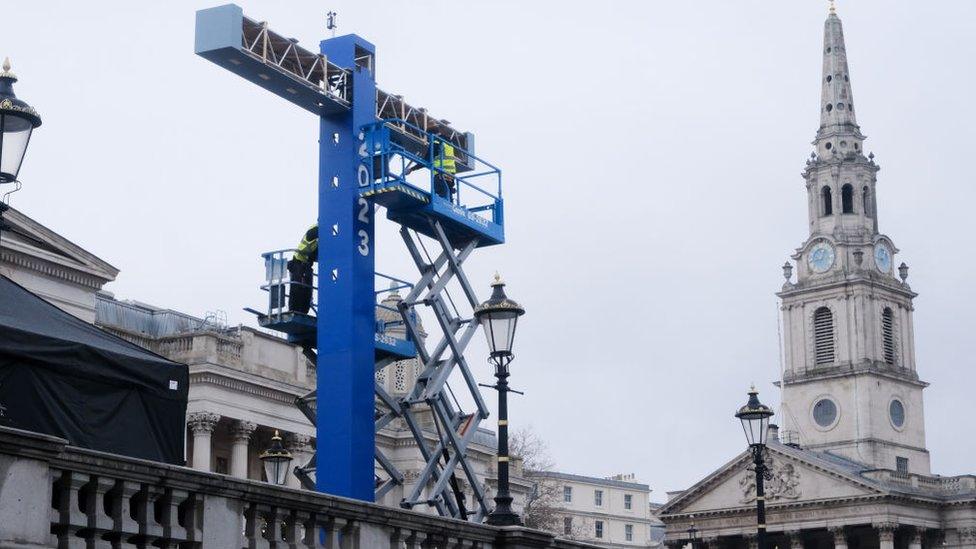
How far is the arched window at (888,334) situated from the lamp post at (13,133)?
105246 millimetres

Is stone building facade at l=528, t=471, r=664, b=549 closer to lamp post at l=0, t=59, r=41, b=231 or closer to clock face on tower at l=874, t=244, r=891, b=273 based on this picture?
clock face on tower at l=874, t=244, r=891, b=273

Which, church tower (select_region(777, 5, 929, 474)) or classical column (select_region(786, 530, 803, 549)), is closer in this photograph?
classical column (select_region(786, 530, 803, 549))

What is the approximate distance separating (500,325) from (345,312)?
764 cm

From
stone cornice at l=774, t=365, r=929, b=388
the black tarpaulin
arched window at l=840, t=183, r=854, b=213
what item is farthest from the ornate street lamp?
arched window at l=840, t=183, r=854, b=213

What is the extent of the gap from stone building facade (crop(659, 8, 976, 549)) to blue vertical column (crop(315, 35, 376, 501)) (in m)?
82.8

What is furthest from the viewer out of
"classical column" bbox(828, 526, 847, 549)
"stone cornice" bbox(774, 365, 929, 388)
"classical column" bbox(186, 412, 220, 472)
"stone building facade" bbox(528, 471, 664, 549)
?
"stone building facade" bbox(528, 471, 664, 549)

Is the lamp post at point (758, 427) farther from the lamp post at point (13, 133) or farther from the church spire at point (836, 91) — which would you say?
the church spire at point (836, 91)

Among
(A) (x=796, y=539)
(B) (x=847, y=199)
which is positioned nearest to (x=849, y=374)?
(B) (x=847, y=199)

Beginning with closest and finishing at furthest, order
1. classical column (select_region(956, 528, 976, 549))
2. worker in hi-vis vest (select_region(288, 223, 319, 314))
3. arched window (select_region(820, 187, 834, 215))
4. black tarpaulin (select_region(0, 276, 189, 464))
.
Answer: black tarpaulin (select_region(0, 276, 189, 464))
worker in hi-vis vest (select_region(288, 223, 319, 314))
classical column (select_region(956, 528, 976, 549))
arched window (select_region(820, 187, 834, 215))

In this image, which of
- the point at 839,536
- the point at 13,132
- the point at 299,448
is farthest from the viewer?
the point at 839,536

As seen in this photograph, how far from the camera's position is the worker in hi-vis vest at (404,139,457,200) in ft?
93.5

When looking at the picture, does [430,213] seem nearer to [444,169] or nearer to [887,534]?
[444,169]

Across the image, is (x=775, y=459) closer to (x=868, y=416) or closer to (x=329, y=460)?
(x=868, y=416)

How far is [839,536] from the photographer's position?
103812 millimetres
